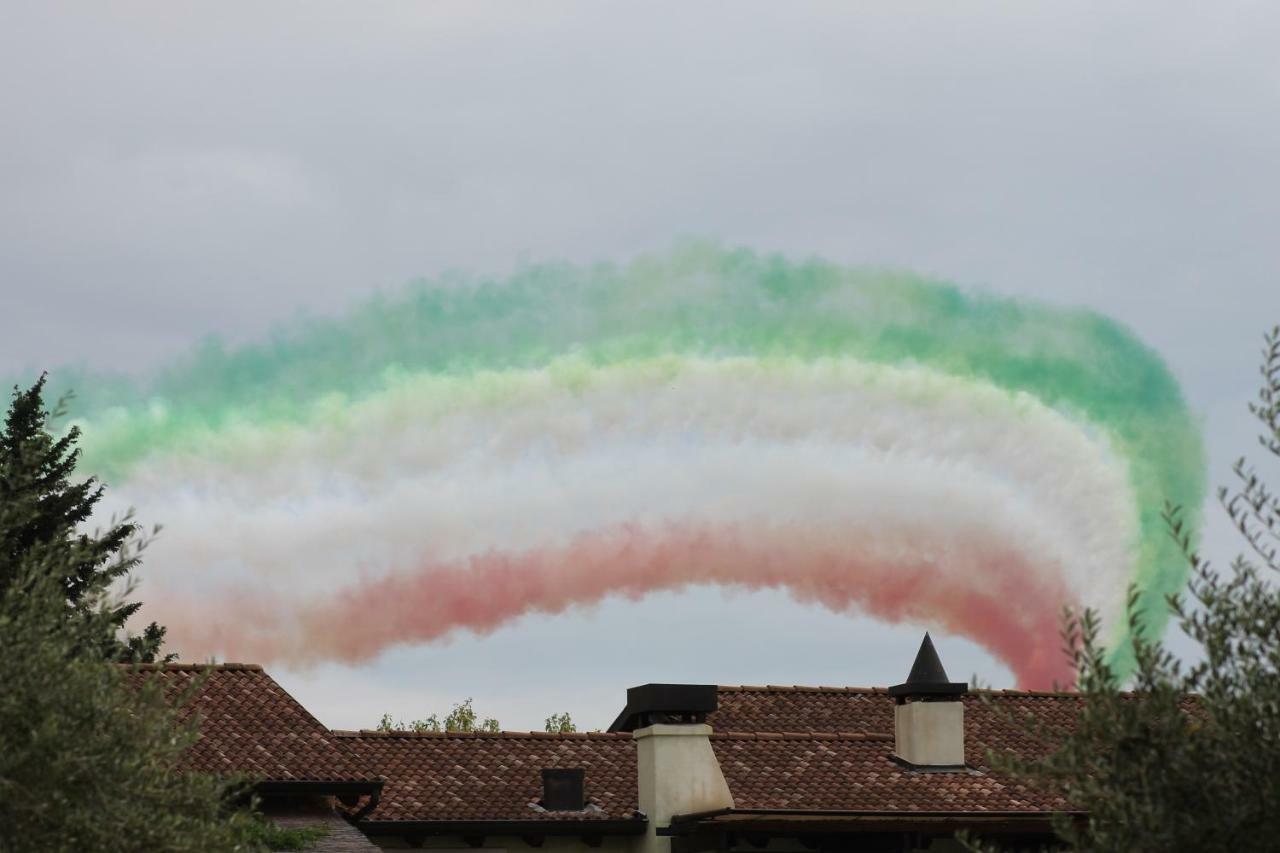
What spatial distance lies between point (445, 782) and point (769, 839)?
5.20 metres

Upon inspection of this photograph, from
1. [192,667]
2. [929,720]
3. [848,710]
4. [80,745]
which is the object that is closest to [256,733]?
[192,667]

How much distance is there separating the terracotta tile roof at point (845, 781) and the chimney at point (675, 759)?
1.43 ft

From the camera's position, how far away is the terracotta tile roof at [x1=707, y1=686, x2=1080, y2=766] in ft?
111

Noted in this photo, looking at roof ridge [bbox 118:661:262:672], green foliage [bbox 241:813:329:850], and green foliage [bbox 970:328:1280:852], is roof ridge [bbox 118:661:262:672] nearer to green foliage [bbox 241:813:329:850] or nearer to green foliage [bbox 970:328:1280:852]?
green foliage [bbox 241:813:329:850]

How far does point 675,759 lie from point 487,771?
3237mm

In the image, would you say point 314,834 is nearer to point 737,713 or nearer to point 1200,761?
point 737,713

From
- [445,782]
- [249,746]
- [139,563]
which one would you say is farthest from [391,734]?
[139,563]

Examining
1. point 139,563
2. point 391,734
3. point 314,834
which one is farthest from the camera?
point 139,563

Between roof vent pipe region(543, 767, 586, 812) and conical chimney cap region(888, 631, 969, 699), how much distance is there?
5.77 meters

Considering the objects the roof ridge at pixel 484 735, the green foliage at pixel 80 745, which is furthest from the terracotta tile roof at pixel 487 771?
the green foliage at pixel 80 745

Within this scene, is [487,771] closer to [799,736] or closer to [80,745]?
[799,736]

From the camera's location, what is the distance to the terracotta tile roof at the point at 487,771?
29375mm

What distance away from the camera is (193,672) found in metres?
29.8

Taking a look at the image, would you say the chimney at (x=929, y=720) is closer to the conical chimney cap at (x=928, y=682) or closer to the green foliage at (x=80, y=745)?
the conical chimney cap at (x=928, y=682)
